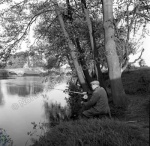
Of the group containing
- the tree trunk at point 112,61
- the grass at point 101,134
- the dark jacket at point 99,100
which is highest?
the tree trunk at point 112,61

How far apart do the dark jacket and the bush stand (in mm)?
607

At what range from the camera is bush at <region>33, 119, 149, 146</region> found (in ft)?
15.4

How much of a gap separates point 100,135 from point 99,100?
4.92 feet

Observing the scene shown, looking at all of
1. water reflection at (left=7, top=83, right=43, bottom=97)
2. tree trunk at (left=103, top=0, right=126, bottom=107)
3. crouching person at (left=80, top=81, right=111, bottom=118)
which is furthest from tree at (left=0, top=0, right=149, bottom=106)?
water reflection at (left=7, top=83, right=43, bottom=97)

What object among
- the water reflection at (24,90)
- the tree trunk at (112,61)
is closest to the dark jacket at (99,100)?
the tree trunk at (112,61)

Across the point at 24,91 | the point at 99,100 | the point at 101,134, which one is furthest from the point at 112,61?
the point at 24,91

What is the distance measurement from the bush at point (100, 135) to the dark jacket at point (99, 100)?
607mm

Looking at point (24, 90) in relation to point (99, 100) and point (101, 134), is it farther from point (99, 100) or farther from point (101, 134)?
point (101, 134)

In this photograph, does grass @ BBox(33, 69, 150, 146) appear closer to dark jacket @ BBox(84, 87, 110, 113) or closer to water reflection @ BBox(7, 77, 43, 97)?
dark jacket @ BBox(84, 87, 110, 113)

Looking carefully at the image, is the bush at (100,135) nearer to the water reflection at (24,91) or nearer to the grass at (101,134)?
the grass at (101,134)

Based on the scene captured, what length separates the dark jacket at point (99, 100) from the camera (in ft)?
20.6

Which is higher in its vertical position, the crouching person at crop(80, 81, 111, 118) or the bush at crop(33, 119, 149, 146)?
the crouching person at crop(80, 81, 111, 118)

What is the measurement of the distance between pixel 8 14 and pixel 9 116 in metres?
6.90

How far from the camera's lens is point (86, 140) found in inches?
203
